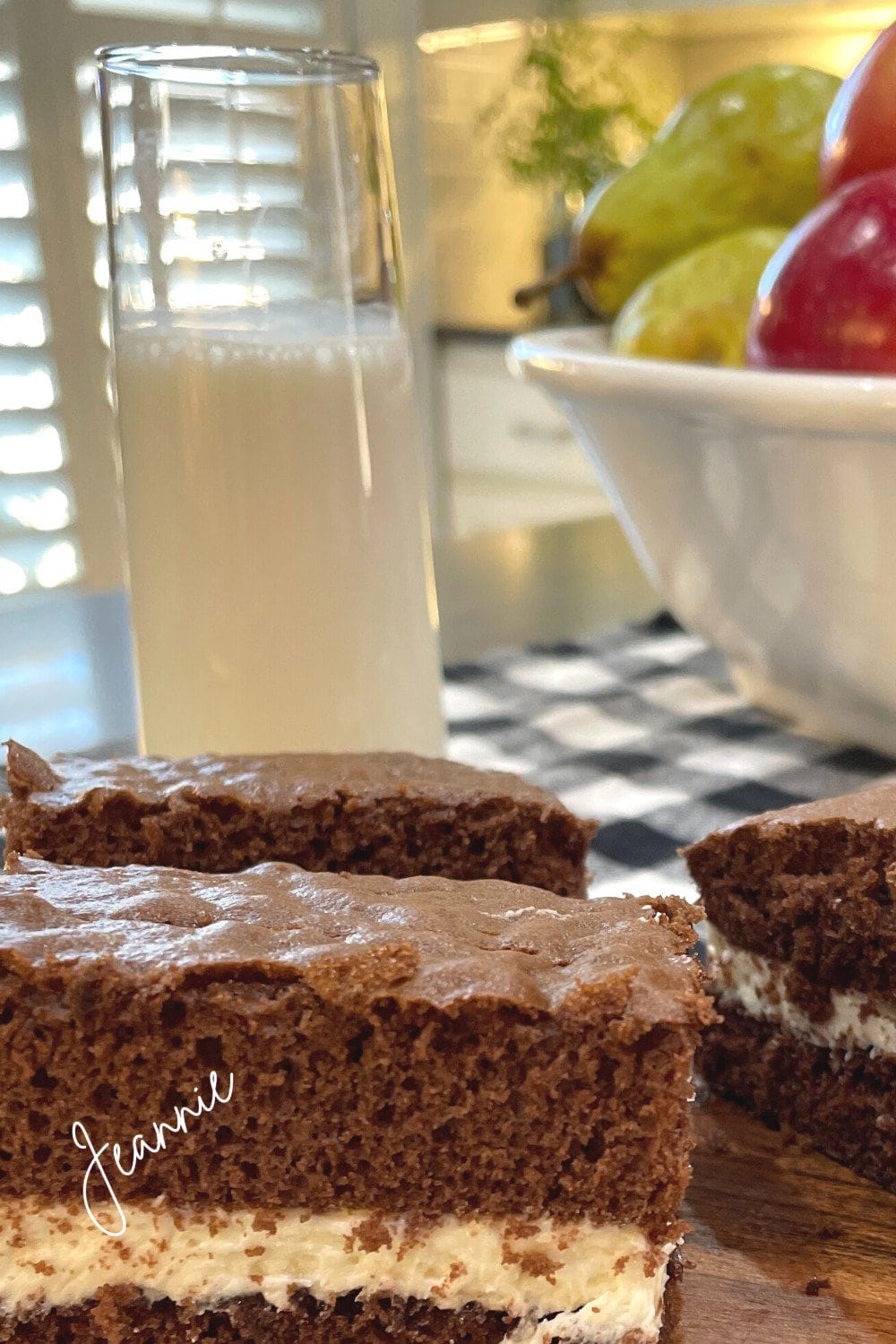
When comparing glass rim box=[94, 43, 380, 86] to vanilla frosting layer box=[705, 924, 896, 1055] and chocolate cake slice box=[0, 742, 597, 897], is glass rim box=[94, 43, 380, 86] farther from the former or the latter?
→ vanilla frosting layer box=[705, 924, 896, 1055]

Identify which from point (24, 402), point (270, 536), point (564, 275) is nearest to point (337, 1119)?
point (270, 536)

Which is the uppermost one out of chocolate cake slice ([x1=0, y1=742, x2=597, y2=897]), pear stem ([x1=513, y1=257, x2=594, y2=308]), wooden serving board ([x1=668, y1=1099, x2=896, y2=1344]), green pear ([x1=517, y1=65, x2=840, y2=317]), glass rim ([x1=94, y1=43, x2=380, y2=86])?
glass rim ([x1=94, y1=43, x2=380, y2=86])

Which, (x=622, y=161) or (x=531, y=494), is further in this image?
(x=531, y=494)

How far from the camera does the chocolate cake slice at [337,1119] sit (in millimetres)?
691

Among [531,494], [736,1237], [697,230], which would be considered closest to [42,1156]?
[736,1237]

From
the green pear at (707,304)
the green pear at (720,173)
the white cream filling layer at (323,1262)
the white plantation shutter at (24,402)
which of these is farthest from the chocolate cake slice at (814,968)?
the white plantation shutter at (24,402)

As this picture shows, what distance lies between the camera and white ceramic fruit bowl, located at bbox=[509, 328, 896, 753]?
1.06 metres

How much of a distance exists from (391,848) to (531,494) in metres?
3.43

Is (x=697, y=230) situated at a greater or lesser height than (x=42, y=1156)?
greater

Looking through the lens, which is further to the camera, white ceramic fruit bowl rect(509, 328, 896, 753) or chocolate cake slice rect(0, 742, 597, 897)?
white ceramic fruit bowl rect(509, 328, 896, 753)

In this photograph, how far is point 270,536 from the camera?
1.09 meters

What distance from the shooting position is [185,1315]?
0.75 meters

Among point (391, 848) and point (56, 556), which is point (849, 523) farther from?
point (56, 556)
